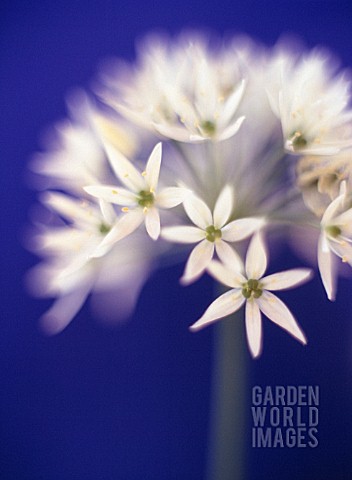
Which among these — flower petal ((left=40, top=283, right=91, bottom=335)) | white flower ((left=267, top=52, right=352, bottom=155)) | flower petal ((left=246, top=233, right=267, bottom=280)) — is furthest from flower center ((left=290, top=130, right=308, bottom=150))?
flower petal ((left=40, top=283, right=91, bottom=335))

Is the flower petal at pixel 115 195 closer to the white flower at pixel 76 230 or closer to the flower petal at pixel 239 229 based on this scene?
the white flower at pixel 76 230

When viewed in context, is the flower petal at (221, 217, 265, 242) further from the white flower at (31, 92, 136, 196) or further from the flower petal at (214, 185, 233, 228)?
the white flower at (31, 92, 136, 196)

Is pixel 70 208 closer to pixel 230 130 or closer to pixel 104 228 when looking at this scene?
pixel 104 228

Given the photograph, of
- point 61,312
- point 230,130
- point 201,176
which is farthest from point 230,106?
point 61,312

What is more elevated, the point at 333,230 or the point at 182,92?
the point at 182,92

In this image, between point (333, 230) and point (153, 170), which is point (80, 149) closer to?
point (153, 170)

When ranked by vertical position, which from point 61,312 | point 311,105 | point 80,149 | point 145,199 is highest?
point 311,105

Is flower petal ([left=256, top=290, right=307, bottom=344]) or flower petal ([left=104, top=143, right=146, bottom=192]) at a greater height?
flower petal ([left=104, top=143, right=146, bottom=192])
